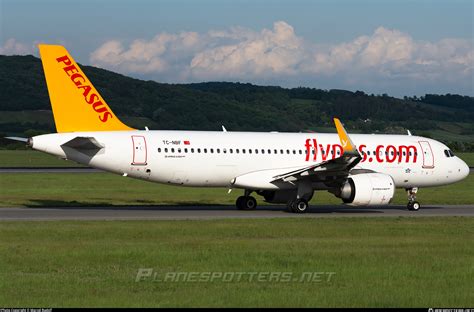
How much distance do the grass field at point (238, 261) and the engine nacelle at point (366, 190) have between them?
404 cm

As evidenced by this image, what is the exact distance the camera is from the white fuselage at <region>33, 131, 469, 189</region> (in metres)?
34.3

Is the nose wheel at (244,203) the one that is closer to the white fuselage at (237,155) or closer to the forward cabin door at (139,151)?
the white fuselage at (237,155)

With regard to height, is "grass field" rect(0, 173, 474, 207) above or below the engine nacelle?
below

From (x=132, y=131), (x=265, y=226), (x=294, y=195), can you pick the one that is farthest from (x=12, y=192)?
(x=265, y=226)

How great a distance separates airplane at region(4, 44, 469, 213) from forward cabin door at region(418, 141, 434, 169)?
0.06 metres

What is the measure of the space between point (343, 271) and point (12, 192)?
32.0m

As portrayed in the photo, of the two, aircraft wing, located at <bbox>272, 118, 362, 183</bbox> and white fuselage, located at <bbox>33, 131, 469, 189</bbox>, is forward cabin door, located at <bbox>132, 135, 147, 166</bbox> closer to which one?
white fuselage, located at <bbox>33, 131, 469, 189</bbox>

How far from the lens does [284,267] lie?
1958 centimetres

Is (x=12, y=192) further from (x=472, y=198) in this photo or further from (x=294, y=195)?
(x=472, y=198)

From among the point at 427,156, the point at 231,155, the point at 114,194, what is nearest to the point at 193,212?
the point at 231,155

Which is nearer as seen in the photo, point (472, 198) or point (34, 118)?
point (472, 198)

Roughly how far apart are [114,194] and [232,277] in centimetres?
3083

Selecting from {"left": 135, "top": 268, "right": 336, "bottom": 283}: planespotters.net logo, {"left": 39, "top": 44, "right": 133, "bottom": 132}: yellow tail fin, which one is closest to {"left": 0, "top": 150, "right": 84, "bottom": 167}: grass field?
{"left": 39, "top": 44, "right": 133, "bottom": 132}: yellow tail fin

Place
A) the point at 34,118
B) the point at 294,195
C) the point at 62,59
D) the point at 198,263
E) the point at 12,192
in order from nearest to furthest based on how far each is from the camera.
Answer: the point at 198,263, the point at 62,59, the point at 294,195, the point at 12,192, the point at 34,118
